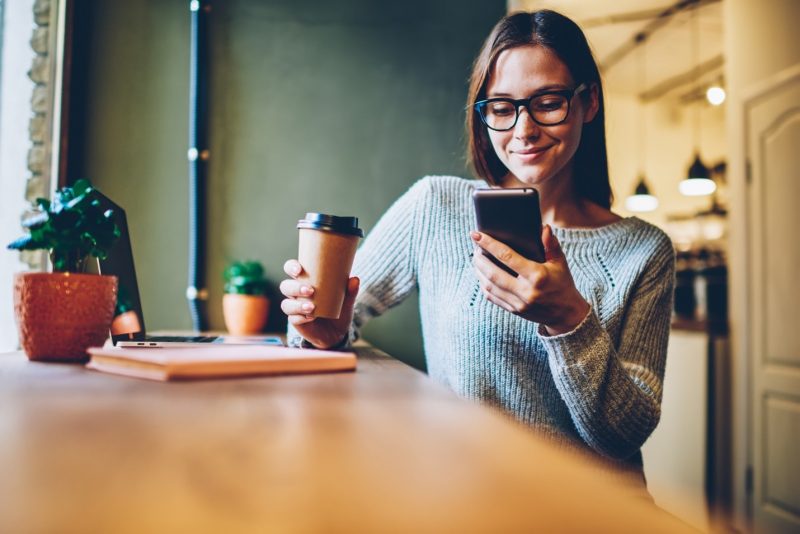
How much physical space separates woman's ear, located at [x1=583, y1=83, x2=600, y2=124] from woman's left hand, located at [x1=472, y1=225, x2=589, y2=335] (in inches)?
20.2

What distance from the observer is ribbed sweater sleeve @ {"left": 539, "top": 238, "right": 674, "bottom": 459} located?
3.16 ft

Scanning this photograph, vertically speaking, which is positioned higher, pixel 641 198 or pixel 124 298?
pixel 641 198

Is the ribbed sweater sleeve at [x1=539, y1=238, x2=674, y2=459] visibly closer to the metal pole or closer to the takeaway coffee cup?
the takeaway coffee cup

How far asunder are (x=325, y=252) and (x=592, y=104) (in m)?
0.77

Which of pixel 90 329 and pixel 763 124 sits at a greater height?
pixel 763 124

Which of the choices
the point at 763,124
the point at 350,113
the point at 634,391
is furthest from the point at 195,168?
the point at 763,124

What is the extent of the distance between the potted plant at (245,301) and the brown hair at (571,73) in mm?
654

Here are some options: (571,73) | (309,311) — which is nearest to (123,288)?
(309,311)

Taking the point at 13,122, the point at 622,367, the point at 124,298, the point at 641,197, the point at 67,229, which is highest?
the point at 641,197

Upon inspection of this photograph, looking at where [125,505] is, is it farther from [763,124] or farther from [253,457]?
[763,124]

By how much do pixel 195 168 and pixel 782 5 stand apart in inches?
116

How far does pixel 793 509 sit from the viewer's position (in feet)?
8.91

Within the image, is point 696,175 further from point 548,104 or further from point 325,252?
point 325,252

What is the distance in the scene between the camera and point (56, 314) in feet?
2.61
